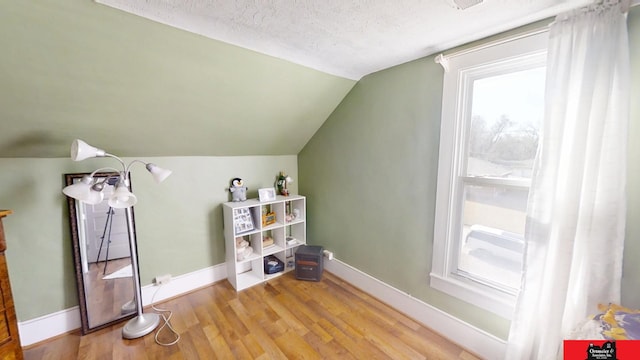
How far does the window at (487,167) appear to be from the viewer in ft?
4.59

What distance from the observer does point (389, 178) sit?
2059 mm

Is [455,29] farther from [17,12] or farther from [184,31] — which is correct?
[17,12]

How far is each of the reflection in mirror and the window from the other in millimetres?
2509

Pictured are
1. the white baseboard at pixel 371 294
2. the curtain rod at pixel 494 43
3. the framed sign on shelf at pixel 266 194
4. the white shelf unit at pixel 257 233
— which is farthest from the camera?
the framed sign on shelf at pixel 266 194

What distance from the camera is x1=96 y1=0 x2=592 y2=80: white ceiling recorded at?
1.12m

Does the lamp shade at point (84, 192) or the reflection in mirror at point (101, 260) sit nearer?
the lamp shade at point (84, 192)

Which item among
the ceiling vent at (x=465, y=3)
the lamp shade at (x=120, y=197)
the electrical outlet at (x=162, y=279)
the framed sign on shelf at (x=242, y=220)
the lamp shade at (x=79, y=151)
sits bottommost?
the electrical outlet at (x=162, y=279)

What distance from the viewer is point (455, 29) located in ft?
4.53

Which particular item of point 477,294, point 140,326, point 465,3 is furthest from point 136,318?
point 465,3

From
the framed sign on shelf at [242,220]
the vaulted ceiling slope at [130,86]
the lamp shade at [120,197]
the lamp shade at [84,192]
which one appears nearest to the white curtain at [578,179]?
the vaulted ceiling slope at [130,86]

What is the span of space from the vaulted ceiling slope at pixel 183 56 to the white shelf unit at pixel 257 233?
85 cm

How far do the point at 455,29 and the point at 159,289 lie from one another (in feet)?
10.2

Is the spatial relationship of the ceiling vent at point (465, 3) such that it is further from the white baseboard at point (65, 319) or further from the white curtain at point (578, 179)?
the white baseboard at point (65, 319)

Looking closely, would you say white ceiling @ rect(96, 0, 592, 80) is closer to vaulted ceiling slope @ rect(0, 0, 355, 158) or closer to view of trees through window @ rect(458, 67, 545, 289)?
vaulted ceiling slope @ rect(0, 0, 355, 158)
